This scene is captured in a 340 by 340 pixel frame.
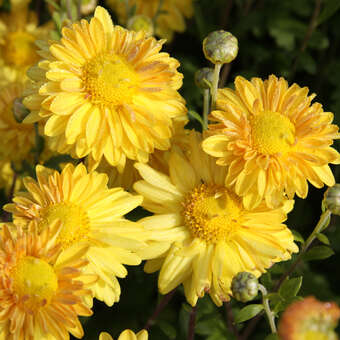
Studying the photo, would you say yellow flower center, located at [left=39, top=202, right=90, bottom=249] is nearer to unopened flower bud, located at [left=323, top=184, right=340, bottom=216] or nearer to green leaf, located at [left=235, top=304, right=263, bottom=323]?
green leaf, located at [left=235, top=304, right=263, bottom=323]

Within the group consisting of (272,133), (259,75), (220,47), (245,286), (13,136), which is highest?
(220,47)

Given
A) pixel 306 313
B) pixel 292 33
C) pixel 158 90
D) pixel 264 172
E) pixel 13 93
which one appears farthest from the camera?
pixel 292 33

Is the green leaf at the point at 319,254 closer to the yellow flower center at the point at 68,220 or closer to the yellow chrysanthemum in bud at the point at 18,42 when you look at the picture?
the yellow flower center at the point at 68,220

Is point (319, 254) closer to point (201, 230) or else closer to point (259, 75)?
point (201, 230)

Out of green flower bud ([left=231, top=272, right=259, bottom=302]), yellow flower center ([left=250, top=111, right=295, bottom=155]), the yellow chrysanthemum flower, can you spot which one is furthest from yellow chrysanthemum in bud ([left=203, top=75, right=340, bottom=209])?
the yellow chrysanthemum flower

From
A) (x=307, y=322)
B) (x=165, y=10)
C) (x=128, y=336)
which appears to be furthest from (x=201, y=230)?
(x=165, y=10)


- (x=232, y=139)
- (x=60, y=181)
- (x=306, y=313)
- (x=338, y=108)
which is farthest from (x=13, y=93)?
(x=306, y=313)

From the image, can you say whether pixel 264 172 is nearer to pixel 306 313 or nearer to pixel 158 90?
pixel 158 90
